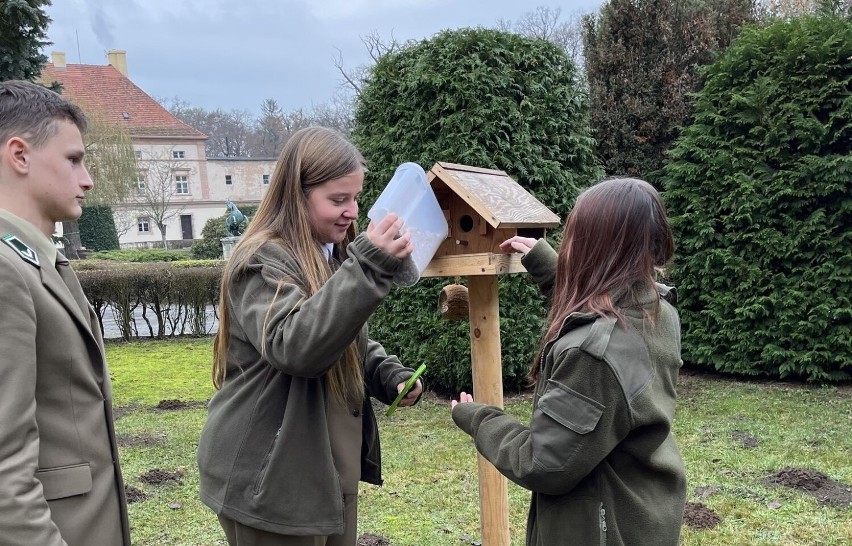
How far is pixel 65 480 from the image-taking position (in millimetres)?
1524

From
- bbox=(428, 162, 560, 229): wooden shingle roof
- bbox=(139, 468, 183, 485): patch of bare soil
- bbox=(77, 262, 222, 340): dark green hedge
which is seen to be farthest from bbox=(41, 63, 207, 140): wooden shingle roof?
bbox=(428, 162, 560, 229): wooden shingle roof

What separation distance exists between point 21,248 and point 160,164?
4315 cm


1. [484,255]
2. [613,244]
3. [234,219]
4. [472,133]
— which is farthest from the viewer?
[234,219]

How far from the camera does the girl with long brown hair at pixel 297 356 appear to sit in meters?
1.68

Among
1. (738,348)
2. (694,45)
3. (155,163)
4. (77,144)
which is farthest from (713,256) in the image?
(155,163)

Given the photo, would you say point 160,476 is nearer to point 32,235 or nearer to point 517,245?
point 517,245

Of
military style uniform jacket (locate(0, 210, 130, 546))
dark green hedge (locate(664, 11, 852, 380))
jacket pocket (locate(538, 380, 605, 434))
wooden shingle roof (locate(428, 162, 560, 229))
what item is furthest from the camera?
dark green hedge (locate(664, 11, 852, 380))

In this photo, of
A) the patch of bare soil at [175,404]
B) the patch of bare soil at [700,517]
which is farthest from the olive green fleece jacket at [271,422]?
the patch of bare soil at [175,404]

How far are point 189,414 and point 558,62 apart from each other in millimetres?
5433

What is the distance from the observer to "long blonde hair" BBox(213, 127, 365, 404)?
1951 millimetres

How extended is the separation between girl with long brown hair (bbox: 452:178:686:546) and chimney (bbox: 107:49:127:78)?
163ft

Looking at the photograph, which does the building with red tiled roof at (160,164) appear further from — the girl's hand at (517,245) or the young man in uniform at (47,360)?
the young man in uniform at (47,360)

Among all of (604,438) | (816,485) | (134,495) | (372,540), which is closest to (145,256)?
(134,495)

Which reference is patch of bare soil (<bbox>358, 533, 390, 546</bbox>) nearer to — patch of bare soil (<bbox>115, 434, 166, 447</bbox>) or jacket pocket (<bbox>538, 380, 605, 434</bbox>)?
jacket pocket (<bbox>538, 380, 605, 434</bbox>)
